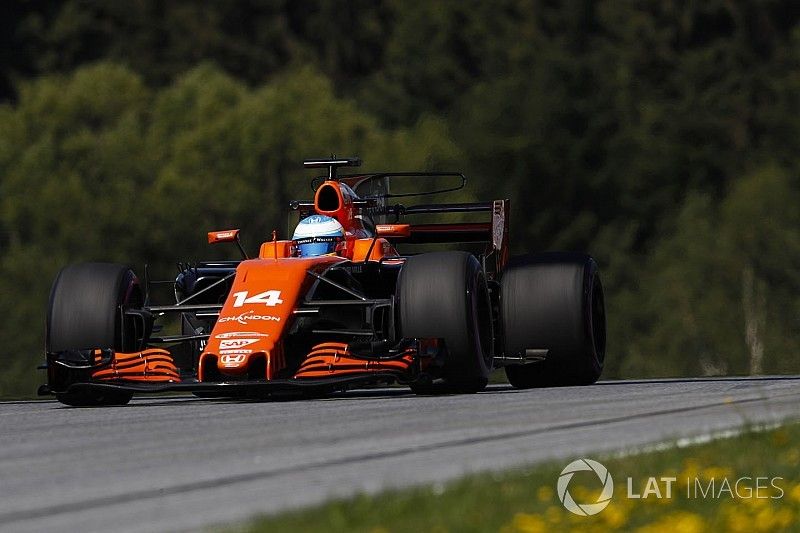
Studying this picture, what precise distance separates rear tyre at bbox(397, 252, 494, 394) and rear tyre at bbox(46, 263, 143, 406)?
2.12 m

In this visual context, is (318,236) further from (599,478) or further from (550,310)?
(599,478)

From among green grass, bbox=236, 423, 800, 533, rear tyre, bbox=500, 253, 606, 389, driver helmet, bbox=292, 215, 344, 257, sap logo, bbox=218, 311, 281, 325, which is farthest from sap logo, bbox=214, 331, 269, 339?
green grass, bbox=236, 423, 800, 533

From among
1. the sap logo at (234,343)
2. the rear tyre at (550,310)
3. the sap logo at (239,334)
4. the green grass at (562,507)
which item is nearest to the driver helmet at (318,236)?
the rear tyre at (550,310)

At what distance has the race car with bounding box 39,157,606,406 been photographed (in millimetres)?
12852

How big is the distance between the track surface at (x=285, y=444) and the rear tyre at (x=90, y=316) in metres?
0.73

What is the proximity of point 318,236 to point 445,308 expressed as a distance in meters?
2.23

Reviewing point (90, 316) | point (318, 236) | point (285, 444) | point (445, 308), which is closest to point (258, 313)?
point (445, 308)

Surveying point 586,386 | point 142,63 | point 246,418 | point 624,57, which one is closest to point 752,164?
point 624,57

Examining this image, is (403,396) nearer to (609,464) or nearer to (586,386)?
(586,386)

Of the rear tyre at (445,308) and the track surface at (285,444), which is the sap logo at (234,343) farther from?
the rear tyre at (445,308)

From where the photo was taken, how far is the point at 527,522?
652 cm

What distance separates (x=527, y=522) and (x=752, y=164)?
4809cm

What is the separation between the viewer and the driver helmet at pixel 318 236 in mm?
14992

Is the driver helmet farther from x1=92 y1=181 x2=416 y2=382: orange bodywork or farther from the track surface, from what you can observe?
the track surface
